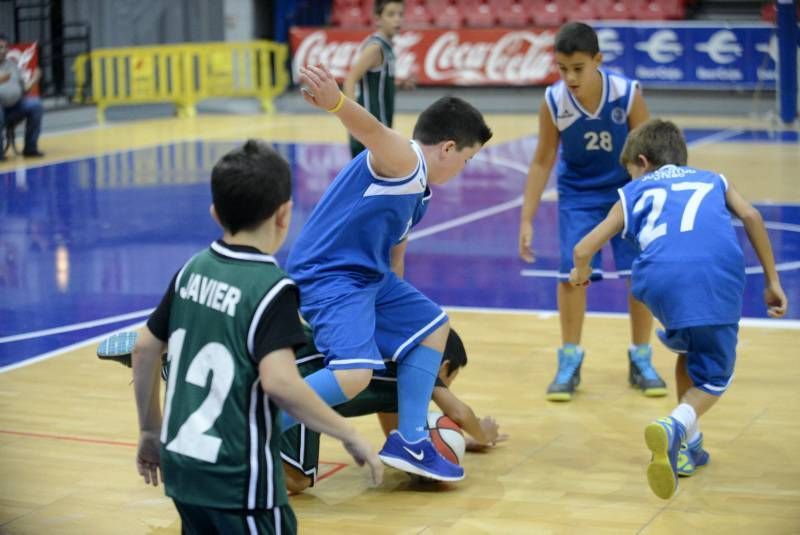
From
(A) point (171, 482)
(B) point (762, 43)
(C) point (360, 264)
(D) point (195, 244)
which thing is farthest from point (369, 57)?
(B) point (762, 43)

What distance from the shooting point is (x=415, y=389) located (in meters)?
4.90

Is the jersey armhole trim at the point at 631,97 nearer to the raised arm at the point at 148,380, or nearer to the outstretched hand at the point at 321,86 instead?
the outstretched hand at the point at 321,86

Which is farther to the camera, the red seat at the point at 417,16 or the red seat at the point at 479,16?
the red seat at the point at 417,16

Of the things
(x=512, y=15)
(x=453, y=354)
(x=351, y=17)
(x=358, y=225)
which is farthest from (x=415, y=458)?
A: (x=351, y=17)

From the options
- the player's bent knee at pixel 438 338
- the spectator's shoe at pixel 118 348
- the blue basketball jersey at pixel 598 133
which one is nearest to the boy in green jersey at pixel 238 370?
the spectator's shoe at pixel 118 348

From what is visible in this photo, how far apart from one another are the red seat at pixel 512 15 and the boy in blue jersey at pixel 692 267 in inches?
686

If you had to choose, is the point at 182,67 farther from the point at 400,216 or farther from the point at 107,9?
the point at 400,216

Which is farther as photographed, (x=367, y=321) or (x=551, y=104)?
(x=551, y=104)

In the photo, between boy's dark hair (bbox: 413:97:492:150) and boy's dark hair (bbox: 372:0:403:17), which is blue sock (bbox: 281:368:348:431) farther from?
boy's dark hair (bbox: 372:0:403:17)

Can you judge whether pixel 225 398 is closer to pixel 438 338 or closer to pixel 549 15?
pixel 438 338

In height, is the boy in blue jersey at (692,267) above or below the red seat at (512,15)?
above

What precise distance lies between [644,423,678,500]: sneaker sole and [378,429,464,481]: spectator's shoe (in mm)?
784

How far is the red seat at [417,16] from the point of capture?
22.6 meters

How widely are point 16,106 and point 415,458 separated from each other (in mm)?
12983
